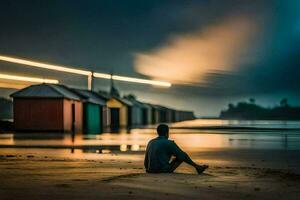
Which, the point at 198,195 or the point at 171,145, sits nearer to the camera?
the point at 198,195

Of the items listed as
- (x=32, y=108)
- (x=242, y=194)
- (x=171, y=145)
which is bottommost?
(x=242, y=194)

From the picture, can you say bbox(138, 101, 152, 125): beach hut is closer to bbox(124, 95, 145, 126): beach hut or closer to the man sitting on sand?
bbox(124, 95, 145, 126): beach hut

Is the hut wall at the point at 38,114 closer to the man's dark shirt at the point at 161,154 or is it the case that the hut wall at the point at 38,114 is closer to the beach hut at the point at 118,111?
the beach hut at the point at 118,111

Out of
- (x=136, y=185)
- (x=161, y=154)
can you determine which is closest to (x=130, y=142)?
(x=161, y=154)

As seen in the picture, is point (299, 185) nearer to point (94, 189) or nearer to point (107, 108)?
point (94, 189)

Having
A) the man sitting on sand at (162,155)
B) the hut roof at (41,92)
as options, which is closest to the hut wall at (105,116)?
the hut roof at (41,92)

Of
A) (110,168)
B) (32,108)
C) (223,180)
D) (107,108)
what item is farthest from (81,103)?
(223,180)

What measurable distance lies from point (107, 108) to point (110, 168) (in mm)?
65798

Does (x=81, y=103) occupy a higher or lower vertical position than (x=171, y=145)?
higher

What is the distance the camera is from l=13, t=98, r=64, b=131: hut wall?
166 feet

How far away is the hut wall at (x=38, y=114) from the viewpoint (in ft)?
166

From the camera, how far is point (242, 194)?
910 cm

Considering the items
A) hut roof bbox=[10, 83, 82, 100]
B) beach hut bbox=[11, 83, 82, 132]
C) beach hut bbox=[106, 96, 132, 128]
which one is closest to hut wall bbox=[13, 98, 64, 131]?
beach hut bbox=[11, 83, 82, 132]

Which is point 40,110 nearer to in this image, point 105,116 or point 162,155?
point 105,116
